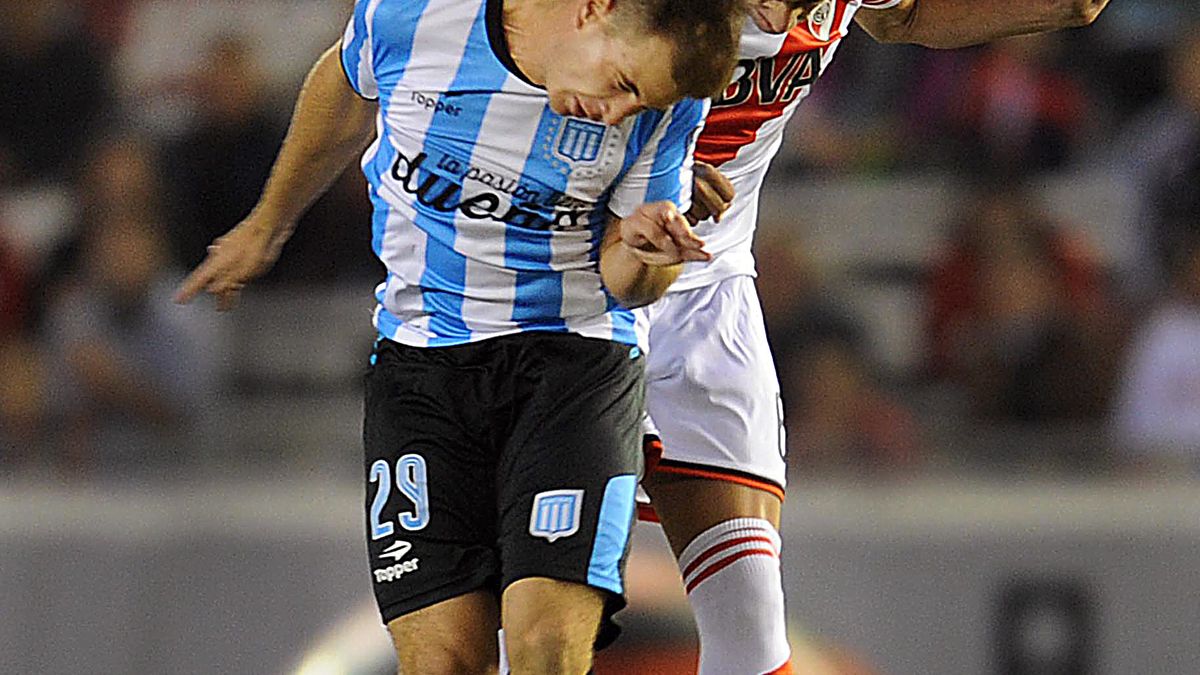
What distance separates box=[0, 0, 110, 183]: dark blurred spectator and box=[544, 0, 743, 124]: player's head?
3.73 metres

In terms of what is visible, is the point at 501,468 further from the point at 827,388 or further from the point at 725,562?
the point at 827,388

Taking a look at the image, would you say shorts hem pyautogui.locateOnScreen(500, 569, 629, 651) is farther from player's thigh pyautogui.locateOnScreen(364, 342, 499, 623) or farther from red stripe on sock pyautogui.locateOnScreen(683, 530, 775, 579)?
red stripe on sock pyautogui.locateOnScreen(683, 530, 775, 579)

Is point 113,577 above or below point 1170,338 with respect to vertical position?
below

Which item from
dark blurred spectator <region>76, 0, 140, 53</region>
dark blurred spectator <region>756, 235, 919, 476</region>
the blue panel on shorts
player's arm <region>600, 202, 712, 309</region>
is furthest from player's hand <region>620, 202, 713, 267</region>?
dark blurred spectator <region>76, 0, 140, 53</region>

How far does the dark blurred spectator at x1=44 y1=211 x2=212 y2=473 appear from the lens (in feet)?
16.9

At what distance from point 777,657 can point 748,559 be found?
16 cm

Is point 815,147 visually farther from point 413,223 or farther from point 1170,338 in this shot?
point 413,223

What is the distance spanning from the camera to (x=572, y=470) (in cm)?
268

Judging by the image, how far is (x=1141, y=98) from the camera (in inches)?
241

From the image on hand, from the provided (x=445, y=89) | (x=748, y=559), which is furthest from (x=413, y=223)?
(x=748, y=559)

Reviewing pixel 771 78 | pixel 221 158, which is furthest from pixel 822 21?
pixel 221 158

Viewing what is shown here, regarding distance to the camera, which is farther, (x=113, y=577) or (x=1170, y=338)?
(x=1170, y=338)

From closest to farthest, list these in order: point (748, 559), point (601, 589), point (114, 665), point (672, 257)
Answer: point (672, 257) < point (601, 589) < point (748, 559) < point (114, 665)

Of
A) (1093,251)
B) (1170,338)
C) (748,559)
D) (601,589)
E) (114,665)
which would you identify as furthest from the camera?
(1093,251)
